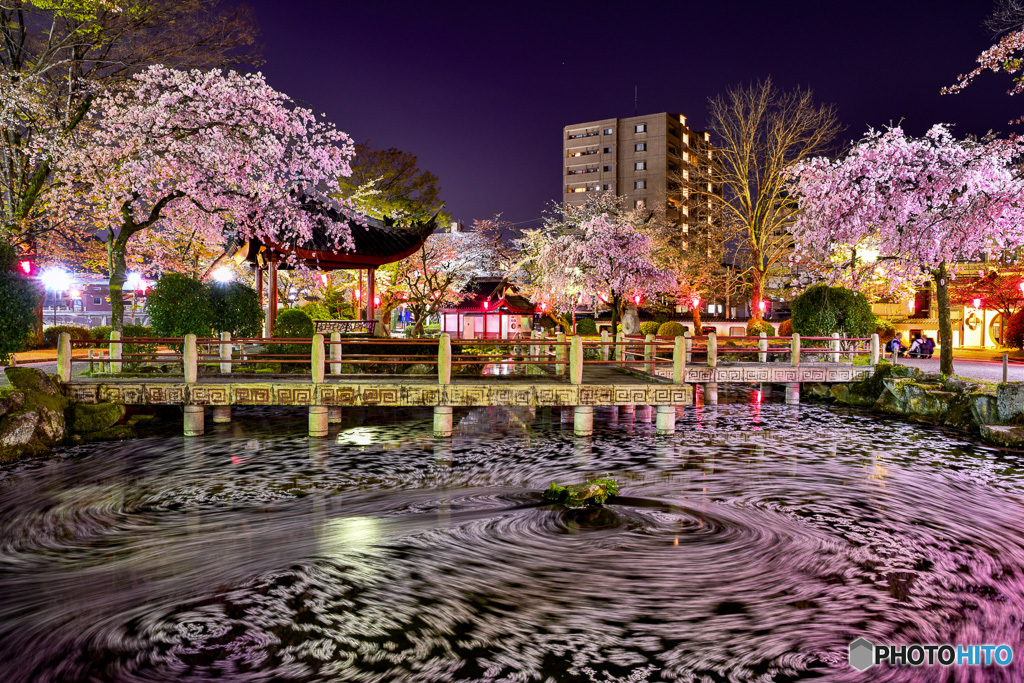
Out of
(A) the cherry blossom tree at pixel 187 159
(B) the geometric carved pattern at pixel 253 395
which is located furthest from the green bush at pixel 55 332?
(B) the geometric carved pattern at pixel 253 395

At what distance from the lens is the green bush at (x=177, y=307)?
1733cm

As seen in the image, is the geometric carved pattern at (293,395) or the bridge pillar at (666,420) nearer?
the geometric carved pattern at (293,395)

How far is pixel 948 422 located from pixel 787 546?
10.5 metres

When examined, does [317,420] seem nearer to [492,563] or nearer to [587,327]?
[492,563]

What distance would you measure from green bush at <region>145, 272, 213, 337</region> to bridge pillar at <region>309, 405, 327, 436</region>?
5.92 metres

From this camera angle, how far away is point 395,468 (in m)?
11.8

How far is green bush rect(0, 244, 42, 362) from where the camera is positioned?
12.2 metres

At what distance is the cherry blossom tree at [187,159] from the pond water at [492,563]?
6615mm

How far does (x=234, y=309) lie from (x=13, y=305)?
6670 mm

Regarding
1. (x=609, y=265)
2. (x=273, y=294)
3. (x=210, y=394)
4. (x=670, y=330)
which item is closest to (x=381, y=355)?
(x=210, y=394)

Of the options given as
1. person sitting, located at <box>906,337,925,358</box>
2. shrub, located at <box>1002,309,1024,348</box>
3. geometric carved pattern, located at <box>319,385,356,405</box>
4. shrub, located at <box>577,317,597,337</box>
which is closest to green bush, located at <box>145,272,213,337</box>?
geometric carved pattern, located at <box>319,385,356,405</box>

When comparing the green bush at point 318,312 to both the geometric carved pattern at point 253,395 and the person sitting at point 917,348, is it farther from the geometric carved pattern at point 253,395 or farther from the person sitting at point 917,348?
the person sitting at point 917,348

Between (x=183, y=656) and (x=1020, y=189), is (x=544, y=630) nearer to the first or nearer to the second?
(x=183, y=656)

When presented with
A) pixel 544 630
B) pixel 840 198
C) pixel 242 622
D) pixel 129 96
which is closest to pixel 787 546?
pixel 544 630
